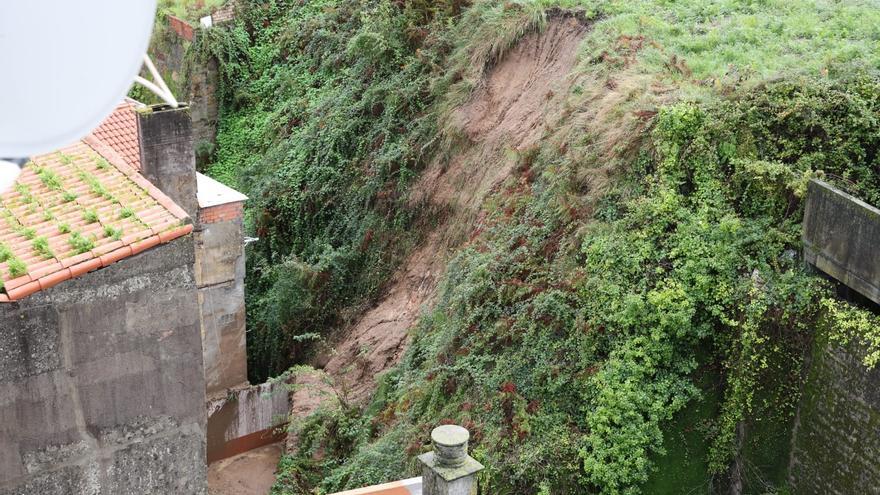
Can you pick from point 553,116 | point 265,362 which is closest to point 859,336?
point 553,116

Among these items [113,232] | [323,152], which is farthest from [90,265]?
[323,152]

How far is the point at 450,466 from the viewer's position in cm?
598

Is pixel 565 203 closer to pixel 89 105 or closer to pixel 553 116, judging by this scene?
pixel 553 116

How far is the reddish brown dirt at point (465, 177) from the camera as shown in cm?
1259

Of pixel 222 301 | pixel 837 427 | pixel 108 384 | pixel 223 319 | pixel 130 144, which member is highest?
pixel 130 144

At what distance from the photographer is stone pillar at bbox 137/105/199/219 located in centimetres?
1111

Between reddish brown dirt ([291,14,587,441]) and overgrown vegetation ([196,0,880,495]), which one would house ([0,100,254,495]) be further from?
reddish brown dirt ([291,14,587,441])

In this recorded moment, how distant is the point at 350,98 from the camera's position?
1742 centimetres

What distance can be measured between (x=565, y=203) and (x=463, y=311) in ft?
6.31

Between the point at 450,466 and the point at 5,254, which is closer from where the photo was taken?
the point at 450,466

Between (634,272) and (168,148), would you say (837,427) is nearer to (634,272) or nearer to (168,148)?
(634,272)

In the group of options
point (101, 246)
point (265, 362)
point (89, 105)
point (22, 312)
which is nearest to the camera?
point (89, 105)

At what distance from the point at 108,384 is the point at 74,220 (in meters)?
1.62

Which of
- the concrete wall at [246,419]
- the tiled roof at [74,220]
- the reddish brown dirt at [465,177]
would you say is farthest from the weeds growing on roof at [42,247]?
the concrete wall at [246,419]
